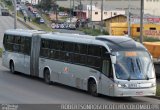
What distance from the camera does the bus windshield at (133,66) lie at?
67.5ft

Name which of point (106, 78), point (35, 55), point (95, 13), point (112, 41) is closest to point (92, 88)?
point (106, 78)

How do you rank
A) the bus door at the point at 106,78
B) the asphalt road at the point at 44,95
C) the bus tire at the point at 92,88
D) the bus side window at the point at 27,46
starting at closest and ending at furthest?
the asphalt road at the point at 44,95, the bus door at the point at 106,78, the bus tire at the point at 92,88, the bus side window at the point at 27,46

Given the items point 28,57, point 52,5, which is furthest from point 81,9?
point 28,57

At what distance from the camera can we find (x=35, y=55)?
93.1 ft

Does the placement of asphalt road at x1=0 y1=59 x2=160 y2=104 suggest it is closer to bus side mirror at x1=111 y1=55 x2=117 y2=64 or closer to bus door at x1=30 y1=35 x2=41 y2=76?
bus door at x1=30 y1=35 x2=41 y2=76

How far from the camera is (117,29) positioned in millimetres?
73000

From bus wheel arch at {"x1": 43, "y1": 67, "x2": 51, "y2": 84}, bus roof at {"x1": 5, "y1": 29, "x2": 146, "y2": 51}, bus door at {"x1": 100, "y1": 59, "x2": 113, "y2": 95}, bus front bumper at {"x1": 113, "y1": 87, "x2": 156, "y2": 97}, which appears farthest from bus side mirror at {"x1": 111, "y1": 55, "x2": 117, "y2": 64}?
bus wheel arch at {"x1": 43, "y1": 67, "x2": 51, "y2": 84}

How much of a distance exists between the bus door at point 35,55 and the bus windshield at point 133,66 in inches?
308

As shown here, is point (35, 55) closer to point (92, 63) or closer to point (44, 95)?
point (92, 63)

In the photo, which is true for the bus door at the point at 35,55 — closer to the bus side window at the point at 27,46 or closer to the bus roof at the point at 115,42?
the bus side window at the point at 27,46

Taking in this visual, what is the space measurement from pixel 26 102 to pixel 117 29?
178ft

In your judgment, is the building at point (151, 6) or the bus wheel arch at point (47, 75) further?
the building at point (151, 6)

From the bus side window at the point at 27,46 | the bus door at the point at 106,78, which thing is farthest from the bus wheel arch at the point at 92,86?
the bus side window at the point at 27,46

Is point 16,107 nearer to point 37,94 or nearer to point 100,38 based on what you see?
point 37,94
